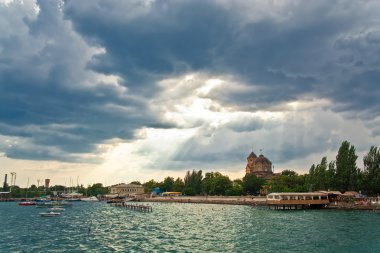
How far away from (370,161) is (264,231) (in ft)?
222

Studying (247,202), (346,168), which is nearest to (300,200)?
(346,168)

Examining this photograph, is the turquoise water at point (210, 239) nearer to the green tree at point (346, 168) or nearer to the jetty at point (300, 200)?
the jetty at point (300, 200)

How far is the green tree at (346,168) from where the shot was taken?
113938mm

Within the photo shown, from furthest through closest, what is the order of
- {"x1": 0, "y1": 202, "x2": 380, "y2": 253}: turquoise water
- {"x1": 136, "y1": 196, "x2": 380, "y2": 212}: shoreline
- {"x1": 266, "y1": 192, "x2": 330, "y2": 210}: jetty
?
{"x1": 266, "y1": 192, "x2": 330, "y2": 210}: jetty < {"x1": 136, "y1": 196, "x2": 380, "y2": 212}: shoreline < {"x1": 0, "y1": 202, "x2": 380, "y2": 253}: turquoise water

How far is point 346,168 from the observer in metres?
114

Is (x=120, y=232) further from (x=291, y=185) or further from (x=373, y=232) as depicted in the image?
(x=291, y=185)

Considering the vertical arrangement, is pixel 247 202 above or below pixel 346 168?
below

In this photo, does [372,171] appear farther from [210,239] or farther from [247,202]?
[210,239]

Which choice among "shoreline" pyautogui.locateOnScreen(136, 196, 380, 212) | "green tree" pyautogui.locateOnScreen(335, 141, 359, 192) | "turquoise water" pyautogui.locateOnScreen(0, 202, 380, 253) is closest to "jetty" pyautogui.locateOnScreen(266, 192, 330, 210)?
"shoreline" pyautogui.locateOnScreen(136, 196, 380, 212)

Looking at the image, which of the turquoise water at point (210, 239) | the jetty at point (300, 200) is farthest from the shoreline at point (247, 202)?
the turquoise water at point (210, 239)

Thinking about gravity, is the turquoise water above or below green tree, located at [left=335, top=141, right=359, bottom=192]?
below

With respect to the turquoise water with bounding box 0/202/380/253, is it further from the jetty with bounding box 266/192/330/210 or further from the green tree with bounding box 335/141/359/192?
the green tree with bounding box 335/141/359/192

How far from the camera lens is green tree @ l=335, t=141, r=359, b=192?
11394 cm

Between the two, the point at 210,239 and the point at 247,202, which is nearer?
the point at 210,239
